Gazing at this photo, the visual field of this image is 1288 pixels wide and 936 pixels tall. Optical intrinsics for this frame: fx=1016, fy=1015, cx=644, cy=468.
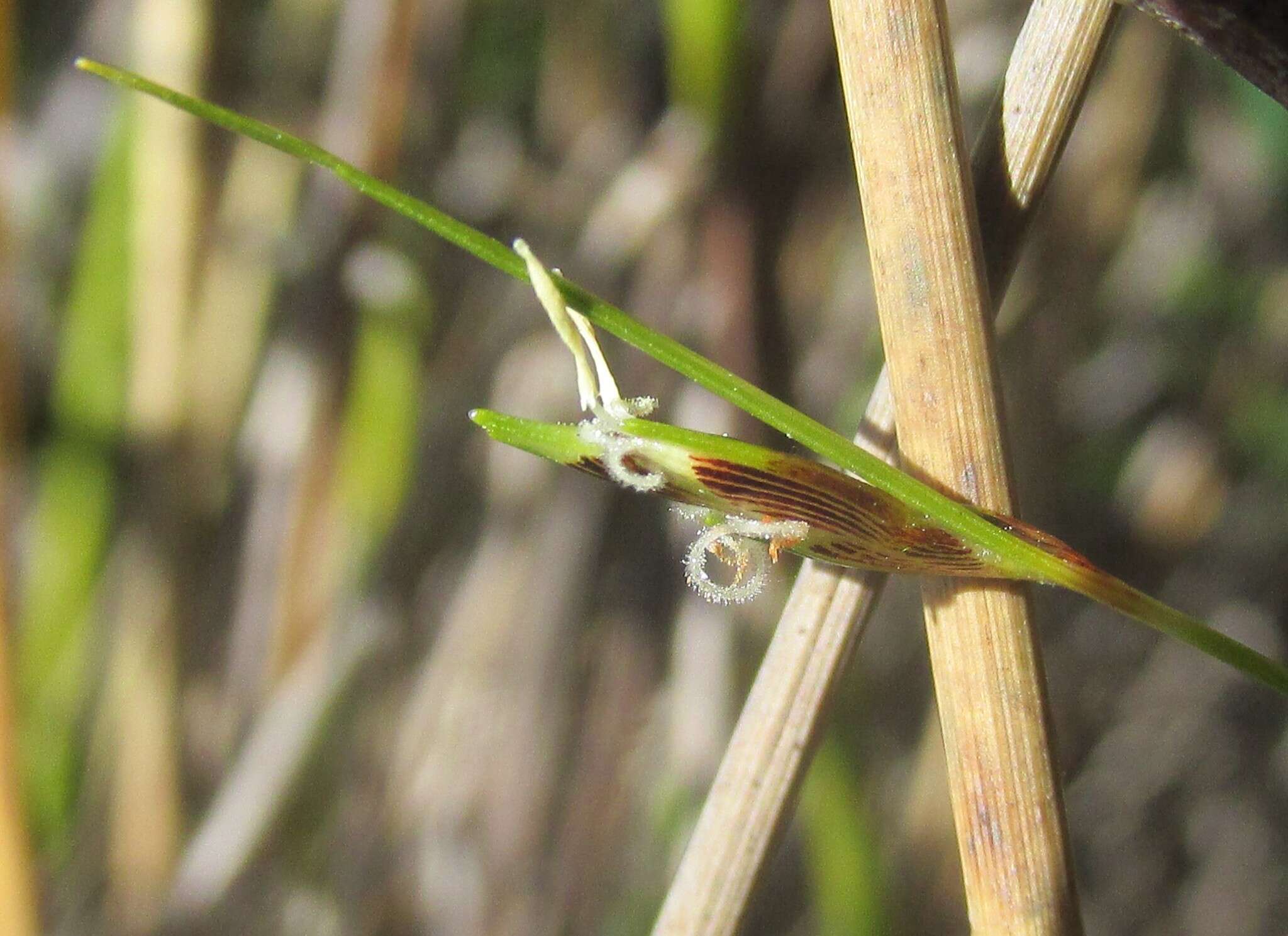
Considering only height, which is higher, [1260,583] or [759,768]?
[1260,583]

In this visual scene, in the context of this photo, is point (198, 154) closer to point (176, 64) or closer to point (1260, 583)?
point (176, 64)

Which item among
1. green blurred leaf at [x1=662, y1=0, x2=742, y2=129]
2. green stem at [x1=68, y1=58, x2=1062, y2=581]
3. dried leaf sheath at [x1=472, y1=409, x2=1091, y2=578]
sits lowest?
dried leaf sheath at [x1=472, y1=409, x2=1091, y2=578]

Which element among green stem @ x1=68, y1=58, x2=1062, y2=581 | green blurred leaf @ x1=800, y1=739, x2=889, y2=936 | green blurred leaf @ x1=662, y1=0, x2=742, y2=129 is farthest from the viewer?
green blurred leaf @ x1=800, y1=739, x2=889, y2=936

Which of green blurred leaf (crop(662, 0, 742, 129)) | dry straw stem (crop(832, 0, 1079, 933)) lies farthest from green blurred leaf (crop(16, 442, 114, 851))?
dry straw stem (crop(832, 0, 1079, 933))

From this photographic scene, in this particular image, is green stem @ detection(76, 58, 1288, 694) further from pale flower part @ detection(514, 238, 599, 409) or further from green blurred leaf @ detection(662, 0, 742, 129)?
green blurred leaf @ detection(662, 0, 742, 129)

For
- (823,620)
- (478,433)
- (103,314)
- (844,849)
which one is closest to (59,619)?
(103,314)

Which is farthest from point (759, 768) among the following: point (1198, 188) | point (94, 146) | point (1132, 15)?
point (94, 146)
